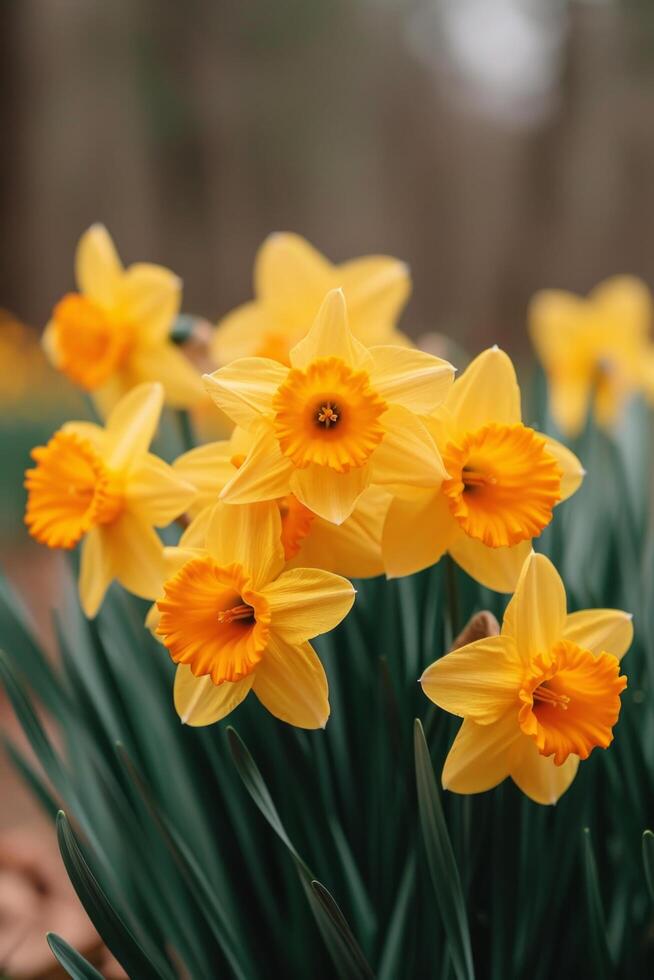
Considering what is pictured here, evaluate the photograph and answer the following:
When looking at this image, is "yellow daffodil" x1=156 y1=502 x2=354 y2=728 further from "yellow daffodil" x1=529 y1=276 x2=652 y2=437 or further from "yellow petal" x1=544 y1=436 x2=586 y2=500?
"yellow daffodil" x1=529 y1=276 x2=652 y2=437

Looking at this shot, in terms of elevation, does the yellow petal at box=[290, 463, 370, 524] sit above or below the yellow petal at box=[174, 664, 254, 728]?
above

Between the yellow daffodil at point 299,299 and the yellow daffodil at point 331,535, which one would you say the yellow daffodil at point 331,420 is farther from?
the yellow daffodil at point 299,299

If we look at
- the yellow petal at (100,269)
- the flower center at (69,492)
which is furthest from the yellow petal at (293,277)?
the flower center at (69,492)

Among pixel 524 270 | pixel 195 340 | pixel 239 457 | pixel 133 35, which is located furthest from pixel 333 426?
pixel 133 35

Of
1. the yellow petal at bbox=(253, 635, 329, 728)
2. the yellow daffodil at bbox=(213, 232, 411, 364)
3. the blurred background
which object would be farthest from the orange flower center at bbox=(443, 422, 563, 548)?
the blurred background

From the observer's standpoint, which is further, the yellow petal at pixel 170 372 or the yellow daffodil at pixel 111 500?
the yellow petal at pixel 170 372

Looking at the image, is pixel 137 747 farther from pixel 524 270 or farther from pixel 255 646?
pixel 524 270

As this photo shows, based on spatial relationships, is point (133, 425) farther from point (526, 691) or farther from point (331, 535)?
point (526, 691)
